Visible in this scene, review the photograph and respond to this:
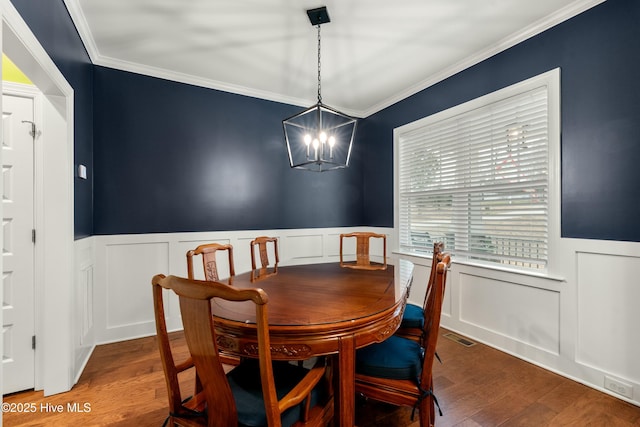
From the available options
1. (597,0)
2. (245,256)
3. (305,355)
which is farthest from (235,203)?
(597,0)

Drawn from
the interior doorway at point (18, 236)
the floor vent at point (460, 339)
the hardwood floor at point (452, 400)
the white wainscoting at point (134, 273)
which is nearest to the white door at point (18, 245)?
the interior doorway at point (18, 236)

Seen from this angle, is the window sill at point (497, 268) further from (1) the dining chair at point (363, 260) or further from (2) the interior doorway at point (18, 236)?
(2) the interior doorway at point (18, 236)

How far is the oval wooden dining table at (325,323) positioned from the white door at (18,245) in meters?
1.72

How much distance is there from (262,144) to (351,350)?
2966mm

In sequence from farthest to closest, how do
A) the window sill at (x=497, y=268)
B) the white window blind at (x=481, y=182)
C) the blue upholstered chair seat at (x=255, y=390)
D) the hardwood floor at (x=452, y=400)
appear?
the white window blind at (x=481, y=182) < the window sill at (x=497, y=268) < the hardwood floor at (x=452, y=400) < the blue upholstered chair seat at (x=255, y=390)

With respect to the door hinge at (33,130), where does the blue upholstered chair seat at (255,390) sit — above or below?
below

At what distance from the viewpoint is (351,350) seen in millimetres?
1273

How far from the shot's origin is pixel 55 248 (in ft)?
6.78

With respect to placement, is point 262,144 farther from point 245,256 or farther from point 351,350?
point 351,350

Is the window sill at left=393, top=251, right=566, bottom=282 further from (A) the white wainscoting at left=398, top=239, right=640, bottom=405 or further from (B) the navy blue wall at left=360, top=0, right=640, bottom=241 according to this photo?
(B) the navy blue wall at left=360, top=0, right=640, bottom=241

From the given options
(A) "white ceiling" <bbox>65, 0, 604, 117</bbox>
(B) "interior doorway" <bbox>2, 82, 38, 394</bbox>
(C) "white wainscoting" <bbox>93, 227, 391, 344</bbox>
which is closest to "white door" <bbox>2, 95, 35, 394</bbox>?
(B) "interior doorway" <bbox>2, 82, 38, 394</bbox>

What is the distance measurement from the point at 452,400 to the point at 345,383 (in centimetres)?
116

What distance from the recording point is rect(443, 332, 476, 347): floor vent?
279 cm

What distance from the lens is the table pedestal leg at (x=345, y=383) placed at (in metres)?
1.26
